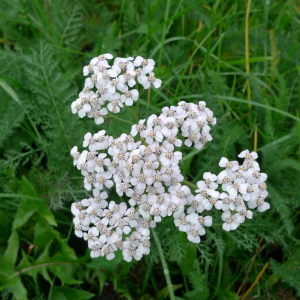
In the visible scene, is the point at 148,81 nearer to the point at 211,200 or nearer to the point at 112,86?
the point at 112,86

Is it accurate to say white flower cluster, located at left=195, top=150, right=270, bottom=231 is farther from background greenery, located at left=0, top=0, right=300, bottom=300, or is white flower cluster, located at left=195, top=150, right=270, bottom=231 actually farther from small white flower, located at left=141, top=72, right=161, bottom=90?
small white flower, located at left=141, top=72, right=161, bottom=90

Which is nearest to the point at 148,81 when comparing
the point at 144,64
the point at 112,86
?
the point at 144,64

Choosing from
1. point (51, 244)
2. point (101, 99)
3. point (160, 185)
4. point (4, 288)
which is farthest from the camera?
point (51, 244)

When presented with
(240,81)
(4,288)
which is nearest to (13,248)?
(4,288)

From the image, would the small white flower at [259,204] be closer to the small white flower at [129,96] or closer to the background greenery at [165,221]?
the background greenery at [165,221]

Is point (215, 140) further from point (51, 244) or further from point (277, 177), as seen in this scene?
point (51, 244)

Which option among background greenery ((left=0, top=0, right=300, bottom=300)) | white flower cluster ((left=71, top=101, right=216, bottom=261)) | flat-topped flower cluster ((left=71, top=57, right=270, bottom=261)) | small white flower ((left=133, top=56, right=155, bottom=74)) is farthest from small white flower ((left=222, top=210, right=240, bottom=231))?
small white flower ((left=133, top=56, right=155, bottom=74))
